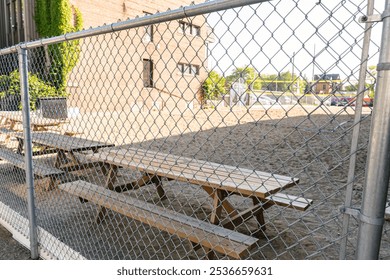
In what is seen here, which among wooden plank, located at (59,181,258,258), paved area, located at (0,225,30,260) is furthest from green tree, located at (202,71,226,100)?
paved area, located at (0,225,30,260)

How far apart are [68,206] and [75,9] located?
12.4 meters

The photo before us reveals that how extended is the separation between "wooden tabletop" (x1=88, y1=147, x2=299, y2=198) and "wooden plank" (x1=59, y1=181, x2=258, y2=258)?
0.29m

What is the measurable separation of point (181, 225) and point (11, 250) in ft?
5.59

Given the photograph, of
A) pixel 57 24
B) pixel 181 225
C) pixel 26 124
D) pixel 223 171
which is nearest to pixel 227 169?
pixel 223 171

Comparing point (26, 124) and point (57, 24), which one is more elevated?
point (57, 24)

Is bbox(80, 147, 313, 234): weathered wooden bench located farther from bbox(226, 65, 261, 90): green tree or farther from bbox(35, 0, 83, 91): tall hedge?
bbox(35, 0, 83, 91): tall hedge

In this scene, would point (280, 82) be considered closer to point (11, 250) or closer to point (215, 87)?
point (215, 87)

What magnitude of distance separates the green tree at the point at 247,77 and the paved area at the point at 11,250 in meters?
2.42

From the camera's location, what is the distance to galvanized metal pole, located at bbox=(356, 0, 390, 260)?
3.15ft

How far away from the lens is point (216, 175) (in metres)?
2.65

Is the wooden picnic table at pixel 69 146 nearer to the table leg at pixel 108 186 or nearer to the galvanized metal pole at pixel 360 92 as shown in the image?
the table leg at pixel 108 186

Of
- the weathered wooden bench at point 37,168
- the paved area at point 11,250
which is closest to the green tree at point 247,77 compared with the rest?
the paved area at point 11,250

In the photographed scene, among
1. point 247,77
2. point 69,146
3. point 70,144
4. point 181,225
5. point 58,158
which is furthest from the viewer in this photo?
point 58,158

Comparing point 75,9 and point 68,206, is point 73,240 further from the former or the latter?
point 75,9
